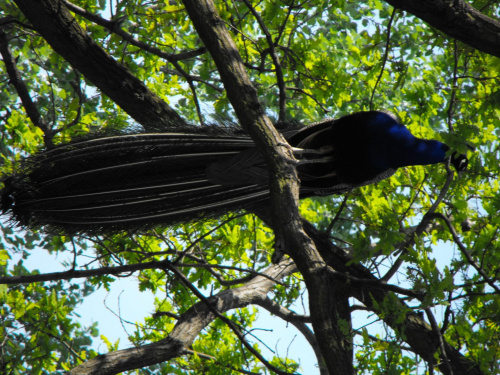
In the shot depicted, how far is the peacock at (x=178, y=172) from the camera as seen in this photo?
2.79 metres

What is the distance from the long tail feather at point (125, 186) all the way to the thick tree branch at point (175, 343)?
608 mm

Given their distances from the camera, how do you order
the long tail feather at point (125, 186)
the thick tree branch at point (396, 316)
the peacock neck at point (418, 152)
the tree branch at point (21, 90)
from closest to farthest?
1. the thick tree branch at point (396, 316)
2. the long tail feather at point (125, 186)
3. the peacock neck at point (418, 152)
4. the tree branch at point (21, 90)

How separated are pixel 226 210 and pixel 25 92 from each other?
74.7 inches

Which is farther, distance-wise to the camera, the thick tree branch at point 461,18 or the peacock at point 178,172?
the peacock at point 178,172

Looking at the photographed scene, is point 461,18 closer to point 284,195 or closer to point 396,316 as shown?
point 284,195

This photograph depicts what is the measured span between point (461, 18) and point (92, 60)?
2188mm

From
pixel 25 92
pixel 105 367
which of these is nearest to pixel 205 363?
pixel 105 367

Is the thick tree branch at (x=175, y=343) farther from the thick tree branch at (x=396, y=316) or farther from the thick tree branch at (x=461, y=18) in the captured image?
the thick tree branch at (x=461, y=18)

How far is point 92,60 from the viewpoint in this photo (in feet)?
11.2

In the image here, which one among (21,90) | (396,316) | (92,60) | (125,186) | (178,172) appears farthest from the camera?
(21,90)

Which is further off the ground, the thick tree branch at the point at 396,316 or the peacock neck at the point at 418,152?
the peacock neck at the point at 418,152

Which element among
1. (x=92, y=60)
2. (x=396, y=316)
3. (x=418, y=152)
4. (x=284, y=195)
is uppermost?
(x=92, y=60)

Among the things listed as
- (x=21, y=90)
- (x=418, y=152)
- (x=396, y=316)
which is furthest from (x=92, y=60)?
(x=396, y=316)

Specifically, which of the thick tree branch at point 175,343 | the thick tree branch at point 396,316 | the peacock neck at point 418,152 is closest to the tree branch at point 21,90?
the thick tree branch at point 175,343
